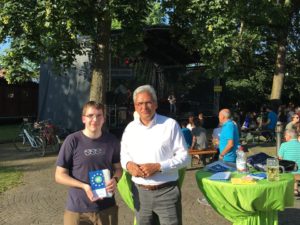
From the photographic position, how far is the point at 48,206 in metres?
7.85

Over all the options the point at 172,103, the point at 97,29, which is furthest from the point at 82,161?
the point at 172,103

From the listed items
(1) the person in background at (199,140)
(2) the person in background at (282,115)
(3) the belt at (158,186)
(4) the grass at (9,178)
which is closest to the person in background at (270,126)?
(2) the person in background at (282,115)

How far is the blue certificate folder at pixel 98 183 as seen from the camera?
12.0ft

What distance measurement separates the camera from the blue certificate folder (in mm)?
3648

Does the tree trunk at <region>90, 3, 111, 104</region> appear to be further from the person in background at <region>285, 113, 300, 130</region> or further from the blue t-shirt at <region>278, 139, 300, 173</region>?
the blue t-shirt at <region>278, 139, 300, 173</region>

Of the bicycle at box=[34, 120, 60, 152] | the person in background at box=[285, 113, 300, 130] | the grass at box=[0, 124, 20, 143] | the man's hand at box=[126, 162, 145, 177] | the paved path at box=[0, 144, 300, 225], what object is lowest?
the grass at box=[0, 124, 20, 143]

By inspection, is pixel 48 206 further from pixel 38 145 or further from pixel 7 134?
pixel 7 134

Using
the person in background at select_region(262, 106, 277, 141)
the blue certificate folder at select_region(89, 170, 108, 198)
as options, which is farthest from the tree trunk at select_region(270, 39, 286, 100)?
the blue certificate folder at select_region(89, 170, 108, 198)

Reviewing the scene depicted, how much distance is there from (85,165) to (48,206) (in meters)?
4.44

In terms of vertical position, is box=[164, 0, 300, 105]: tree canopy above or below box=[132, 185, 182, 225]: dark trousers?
above

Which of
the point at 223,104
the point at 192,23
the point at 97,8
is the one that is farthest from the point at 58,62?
the point at 223,104

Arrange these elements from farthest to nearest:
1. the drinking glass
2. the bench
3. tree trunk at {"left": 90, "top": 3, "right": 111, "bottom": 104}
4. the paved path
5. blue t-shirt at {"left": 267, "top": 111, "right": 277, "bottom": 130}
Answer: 1. blue t-shirt at {"left": 267, "top": 111, "right": 277, "bottom": 130}
2. tree trunk at {"left": 90, "top": 3, "right": 111, "bottom": 104}
3. the bench
4. the paved path
5. the drinking glass

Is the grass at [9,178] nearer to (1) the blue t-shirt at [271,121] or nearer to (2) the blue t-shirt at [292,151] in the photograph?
(2) the blue t-shirt at [292,151]

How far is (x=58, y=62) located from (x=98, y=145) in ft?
35.6
